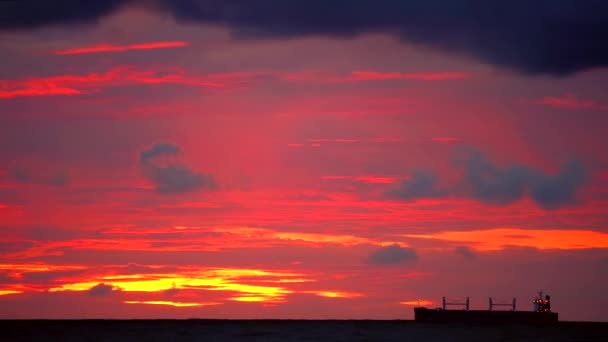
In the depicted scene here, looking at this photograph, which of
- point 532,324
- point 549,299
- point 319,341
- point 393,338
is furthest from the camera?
point 532,324

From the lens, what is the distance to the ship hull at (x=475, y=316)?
182 meters

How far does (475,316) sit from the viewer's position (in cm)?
18962

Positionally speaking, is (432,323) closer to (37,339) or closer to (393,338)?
A: (393,338)

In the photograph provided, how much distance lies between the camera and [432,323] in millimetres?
181750

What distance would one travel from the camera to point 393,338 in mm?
135500

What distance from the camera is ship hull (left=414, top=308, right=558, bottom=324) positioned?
7153 inches

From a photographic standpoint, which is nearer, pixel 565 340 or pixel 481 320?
pixel 565 340

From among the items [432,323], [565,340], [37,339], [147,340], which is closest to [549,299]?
[432,323]

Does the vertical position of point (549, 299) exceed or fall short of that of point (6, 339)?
it exceeds it

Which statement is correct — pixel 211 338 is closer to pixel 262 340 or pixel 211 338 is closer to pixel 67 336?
pixel 262 340

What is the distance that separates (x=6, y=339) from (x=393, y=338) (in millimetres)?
58764

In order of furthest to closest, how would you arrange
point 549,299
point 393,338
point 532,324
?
point 532,324, point 549,299, point 393,338

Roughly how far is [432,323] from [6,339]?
89437 millimetres

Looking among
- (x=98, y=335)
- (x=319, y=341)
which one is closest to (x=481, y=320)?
(x=319, y=341)
